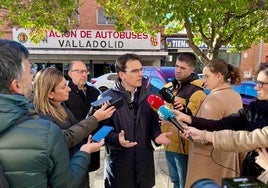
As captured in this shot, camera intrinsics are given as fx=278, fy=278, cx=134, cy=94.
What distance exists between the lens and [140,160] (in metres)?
2.63

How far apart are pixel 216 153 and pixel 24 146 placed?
1.89 m

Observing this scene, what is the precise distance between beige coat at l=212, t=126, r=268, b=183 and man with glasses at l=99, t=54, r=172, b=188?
2.23 ft

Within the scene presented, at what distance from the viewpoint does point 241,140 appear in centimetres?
197

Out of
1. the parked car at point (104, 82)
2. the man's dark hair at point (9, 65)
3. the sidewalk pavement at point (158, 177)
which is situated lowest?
the sidewalk pavement at point (158, 177)

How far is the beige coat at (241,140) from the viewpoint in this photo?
1.88 meters

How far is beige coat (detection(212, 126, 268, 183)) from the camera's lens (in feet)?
6.17

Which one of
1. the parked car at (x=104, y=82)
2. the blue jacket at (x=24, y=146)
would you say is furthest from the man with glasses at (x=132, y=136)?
the parked car at (x=104, y=82)

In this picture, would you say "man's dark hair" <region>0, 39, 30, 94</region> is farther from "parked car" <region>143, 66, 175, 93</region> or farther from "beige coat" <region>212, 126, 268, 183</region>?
"parked car" <region>143, 66, 175, 93</region>

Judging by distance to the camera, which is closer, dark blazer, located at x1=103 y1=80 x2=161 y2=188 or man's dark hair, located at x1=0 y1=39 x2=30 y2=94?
man's dark hair, located at x1=0 y1=39 x2=30 y2=94

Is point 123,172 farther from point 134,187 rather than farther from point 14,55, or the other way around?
point 14,55

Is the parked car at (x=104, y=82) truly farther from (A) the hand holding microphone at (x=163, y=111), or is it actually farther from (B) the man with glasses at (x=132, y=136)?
(A) the hand holding microphone at (x=163, y=111)

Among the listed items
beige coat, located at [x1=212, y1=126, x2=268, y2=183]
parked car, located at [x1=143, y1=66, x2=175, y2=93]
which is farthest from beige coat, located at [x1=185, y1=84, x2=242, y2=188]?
parked car, located at [x1=143, y1=66, x2=175, y2=93]

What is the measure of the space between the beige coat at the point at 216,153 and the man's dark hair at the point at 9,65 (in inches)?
70.1

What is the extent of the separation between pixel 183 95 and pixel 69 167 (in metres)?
1.89
